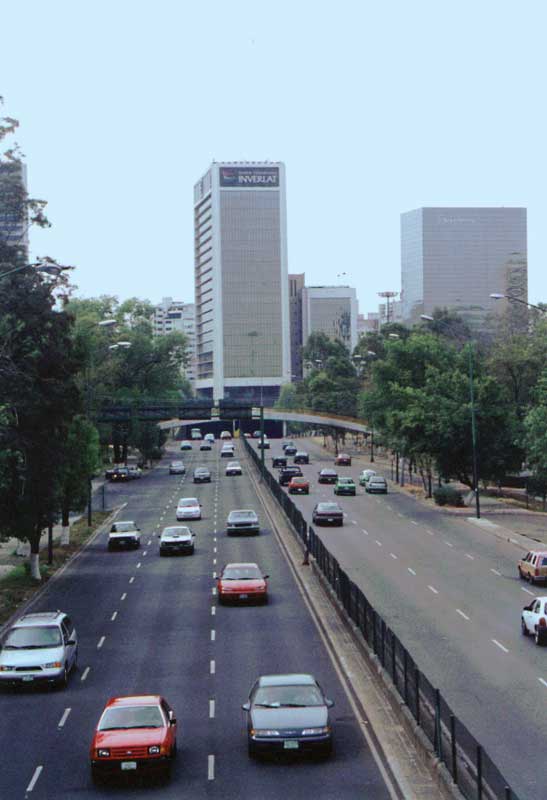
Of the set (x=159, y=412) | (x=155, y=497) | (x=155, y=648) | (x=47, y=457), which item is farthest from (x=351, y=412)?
(x=155, y=648)

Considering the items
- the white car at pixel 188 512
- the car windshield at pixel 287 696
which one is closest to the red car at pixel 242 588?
the car windshield at pixel 287 696

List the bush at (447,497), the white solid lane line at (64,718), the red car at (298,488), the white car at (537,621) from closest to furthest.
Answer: the white solid lane line at (64,718) → the white car at (537,621) → the bush at (447,497) → the red car at (298,488)

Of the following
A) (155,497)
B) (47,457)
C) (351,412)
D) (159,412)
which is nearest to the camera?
(47,457)

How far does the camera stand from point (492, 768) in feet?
45.4

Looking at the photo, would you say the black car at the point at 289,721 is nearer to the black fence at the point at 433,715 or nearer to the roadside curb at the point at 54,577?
the black fence at the point at 433,715

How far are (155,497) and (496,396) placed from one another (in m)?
25.2

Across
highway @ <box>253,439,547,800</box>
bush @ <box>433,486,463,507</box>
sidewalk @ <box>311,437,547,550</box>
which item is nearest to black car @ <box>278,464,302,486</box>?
sidewalk @ <box>311,437,547,550</box>

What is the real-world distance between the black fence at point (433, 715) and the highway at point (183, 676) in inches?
43.6

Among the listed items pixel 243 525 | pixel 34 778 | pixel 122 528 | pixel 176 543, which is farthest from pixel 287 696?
pixel 243 525

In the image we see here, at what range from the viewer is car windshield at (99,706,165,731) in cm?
1798

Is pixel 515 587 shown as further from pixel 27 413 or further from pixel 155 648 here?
pixel 27 413

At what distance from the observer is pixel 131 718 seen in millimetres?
18188

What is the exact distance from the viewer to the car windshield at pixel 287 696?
62.0 ft

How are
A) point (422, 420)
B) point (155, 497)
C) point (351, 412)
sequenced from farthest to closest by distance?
point (351, 412) < point (155, 497) < point (422, 420)
